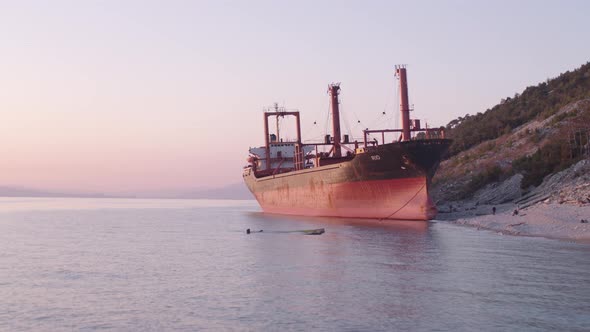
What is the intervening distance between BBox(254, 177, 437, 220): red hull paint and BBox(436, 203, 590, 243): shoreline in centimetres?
287

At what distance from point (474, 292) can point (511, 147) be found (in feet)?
126

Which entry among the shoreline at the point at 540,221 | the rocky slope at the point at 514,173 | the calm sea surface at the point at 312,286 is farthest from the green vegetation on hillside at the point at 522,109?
the calm sea surface at the point at 312,286

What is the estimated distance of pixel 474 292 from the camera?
53.1 ft

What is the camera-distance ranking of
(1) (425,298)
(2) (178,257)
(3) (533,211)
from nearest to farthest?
(1) (425,298)
(2) (178,257)
(3) (533,211)

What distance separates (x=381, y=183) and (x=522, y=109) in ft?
112

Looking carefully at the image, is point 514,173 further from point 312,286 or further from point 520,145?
point 312,286

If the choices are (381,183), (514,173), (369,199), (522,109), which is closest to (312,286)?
(381,183)

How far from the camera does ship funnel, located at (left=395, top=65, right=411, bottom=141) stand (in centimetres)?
4731

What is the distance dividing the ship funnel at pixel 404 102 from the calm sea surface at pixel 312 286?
18.3 m

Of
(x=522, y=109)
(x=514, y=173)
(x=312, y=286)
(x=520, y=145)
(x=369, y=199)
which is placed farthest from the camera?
(x=522, y=109)

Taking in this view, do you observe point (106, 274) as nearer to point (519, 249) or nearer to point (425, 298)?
point (425, 298)

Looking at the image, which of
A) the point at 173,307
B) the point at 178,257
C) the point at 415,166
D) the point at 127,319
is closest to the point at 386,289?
the point at 173,307

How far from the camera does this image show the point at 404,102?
4756 cm

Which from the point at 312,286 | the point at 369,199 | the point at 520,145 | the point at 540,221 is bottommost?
the point at 312,286
